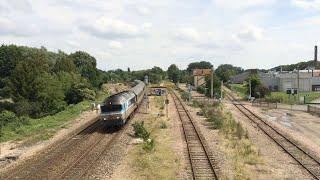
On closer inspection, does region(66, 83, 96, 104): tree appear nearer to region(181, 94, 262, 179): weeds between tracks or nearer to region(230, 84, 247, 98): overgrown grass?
region(230, 84, 247, 98): overgrown grass

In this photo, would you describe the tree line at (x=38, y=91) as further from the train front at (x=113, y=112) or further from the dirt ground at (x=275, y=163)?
the dirt ground at (x=275, y=163)

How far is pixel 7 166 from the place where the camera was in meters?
25.1

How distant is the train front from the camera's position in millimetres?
36781

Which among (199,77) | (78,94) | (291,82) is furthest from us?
(199,77)

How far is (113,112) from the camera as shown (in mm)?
36875

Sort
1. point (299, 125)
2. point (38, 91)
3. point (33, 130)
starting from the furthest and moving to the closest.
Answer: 1. point (38, 91)
2. point (299, 125)
3. point (33, 130)

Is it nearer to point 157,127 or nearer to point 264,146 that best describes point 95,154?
point 264,146

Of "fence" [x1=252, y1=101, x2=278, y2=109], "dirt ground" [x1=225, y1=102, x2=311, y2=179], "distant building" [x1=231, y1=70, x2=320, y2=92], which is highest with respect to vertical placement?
"distant building" [x1=231, y1=70, x2=320, y2=92]

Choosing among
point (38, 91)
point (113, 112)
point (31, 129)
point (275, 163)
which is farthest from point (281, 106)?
point (275, 163)

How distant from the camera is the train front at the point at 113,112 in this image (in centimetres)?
3678

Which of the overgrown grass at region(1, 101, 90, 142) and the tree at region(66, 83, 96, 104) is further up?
the tree at region(66, 83, 96, 104)

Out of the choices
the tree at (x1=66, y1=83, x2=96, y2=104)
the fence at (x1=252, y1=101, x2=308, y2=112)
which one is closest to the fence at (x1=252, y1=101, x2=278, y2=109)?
the fence at (x1=252, y1=101, x2=308, y2=112)

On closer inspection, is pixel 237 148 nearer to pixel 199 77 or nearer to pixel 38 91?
pixel 38 91

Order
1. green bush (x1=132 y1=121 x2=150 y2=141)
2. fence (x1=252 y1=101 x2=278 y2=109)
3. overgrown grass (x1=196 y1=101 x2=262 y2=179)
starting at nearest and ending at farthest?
overgrown grass (x1=196 y1=101 x2=262 y2=179)
green bush (x1=132 y1=121 x2=150 y2=141)
fence (x1=252 y1=101 x2=278 y2=109)
